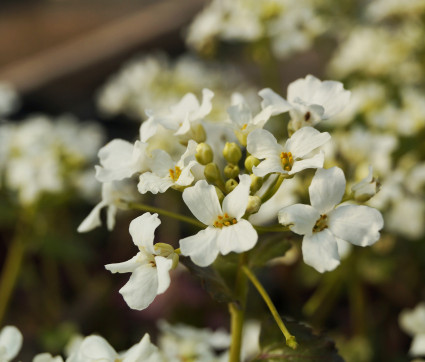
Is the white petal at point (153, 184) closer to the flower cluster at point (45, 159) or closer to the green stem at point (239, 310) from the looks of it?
the green stem at point (239, 310)

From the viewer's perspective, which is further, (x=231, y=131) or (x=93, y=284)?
(x=93, y=284)

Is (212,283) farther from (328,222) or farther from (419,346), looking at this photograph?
(419,346)

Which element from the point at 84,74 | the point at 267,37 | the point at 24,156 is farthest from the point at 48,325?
the point at 84,74

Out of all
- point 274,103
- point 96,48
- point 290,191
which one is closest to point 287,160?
point 274,103

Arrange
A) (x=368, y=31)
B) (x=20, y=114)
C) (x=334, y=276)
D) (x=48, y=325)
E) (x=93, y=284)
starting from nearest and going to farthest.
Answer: (x=334, y=276)
(x=48, y=325)
(x=93, y=284)
(x=368, y=31)
(x=20, y=114)

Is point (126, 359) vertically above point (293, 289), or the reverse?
point (126, 359)

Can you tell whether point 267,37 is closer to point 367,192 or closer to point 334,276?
point 334,276

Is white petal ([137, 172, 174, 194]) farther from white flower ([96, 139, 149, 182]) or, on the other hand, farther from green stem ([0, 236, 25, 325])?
green stem ([0, 236, 25, 325])
